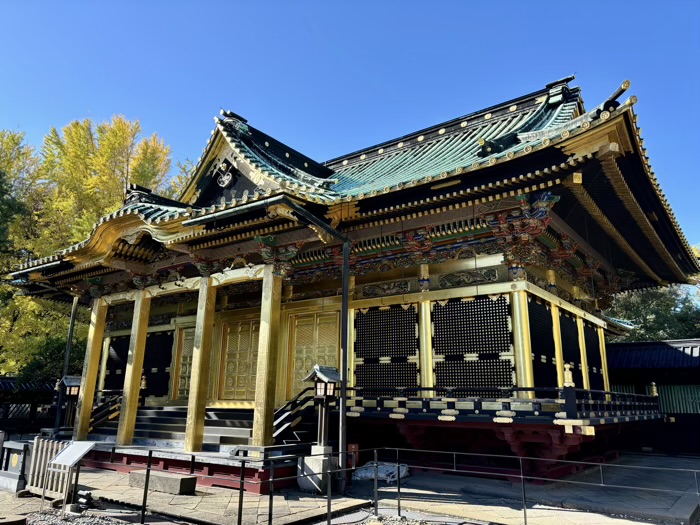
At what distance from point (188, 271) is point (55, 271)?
4.40 meters

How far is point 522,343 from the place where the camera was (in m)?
9.45

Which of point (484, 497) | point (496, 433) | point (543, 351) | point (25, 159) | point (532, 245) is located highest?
point (25, 159)

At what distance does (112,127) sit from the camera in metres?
27.1

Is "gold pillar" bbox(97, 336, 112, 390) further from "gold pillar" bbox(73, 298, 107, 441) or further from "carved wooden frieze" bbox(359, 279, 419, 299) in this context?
"carved wooden frieze" bbox(359, 279, 419, 299)

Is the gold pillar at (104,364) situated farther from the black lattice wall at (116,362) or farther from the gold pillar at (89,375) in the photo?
the gold pillar at (89,375)

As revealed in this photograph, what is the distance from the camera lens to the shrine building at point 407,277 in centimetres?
902

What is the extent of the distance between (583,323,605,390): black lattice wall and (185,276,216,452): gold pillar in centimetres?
1007

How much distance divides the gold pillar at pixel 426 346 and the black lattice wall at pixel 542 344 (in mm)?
2091

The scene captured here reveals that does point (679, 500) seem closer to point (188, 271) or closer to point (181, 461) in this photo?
point (181, 461)

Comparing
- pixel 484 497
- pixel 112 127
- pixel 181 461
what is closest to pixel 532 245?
pixel 484 497

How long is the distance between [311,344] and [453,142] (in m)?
7.50

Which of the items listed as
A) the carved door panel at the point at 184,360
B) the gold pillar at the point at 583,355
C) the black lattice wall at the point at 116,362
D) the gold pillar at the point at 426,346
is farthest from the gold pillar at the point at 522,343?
the black lattice wall at the point at 116,362

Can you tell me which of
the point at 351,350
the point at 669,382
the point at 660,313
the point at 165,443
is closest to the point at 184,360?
the point at 165,443

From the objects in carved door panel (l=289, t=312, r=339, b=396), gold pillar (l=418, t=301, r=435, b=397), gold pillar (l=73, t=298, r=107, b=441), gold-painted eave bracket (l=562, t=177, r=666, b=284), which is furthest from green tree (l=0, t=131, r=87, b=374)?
gold-painted eave bracket (l=562, t=177, r=666, b=284)
